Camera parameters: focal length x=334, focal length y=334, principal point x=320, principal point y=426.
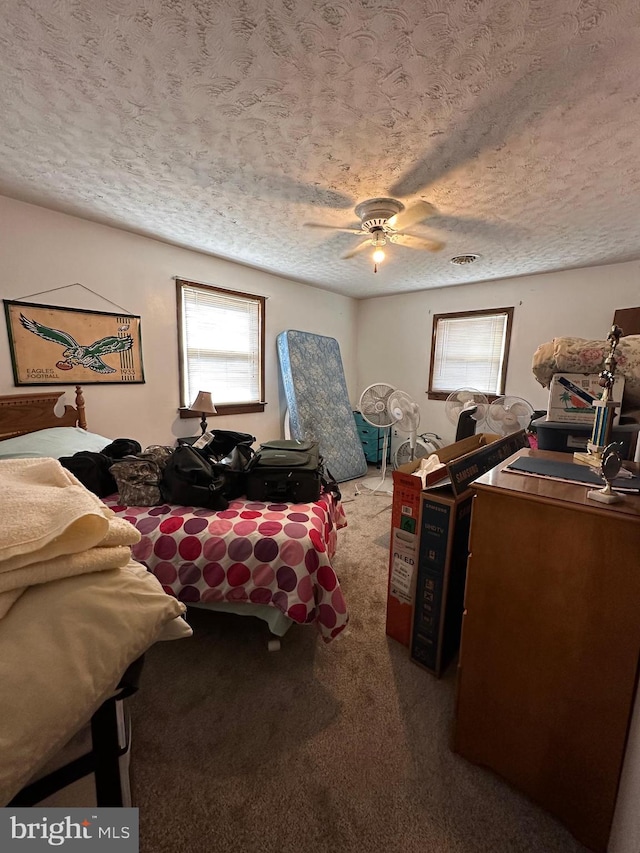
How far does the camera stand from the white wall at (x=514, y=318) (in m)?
3.29

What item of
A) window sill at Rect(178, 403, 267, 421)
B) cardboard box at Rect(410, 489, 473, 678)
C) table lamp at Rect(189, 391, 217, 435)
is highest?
table lamp at Rect(189, 391, 217, 435)

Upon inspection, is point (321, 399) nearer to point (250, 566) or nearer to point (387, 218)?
point (387, 218)

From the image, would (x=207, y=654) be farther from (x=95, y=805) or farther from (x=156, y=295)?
(x=156, y=295)

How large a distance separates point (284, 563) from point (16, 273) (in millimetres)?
2649

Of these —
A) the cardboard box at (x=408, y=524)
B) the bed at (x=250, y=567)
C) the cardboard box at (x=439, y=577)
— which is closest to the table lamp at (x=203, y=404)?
the bed at (x=250, y=567)

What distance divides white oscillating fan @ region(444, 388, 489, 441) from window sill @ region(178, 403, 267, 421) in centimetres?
217

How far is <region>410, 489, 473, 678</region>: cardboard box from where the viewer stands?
4.75 ft

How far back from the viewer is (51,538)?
0.59m

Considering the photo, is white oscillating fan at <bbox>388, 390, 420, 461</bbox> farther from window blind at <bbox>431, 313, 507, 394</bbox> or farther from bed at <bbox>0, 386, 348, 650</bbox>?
bed at <bbox>0, 386, 348, 650</bbox>

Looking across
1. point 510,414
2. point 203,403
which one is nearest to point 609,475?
point 510,414

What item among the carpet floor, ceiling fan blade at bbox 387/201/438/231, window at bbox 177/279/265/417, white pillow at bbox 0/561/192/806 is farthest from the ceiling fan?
the carpet floor

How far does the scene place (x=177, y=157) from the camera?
5.72 ft

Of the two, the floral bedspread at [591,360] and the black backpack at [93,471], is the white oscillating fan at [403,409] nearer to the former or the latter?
the floral bedspread at [591,360]

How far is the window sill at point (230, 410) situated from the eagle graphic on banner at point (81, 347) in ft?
2.36
